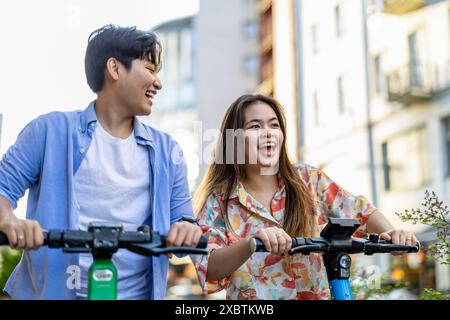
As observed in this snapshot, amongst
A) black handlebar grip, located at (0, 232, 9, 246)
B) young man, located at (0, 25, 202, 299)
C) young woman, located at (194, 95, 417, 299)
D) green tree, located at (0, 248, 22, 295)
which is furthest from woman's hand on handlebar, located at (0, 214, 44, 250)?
green tree, located at (0, 248, 22, 295)

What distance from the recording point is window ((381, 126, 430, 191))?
11.4 metres

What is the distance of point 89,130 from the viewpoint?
232 cm

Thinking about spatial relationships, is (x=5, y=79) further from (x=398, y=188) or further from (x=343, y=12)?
(x=343, y=12)

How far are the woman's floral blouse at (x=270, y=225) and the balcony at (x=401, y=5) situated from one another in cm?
976

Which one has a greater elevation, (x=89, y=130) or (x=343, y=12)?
(x=343, y=12)

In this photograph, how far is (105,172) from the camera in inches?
89.7

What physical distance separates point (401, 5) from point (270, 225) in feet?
32.8

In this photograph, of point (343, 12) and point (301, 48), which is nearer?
point (343, 12)

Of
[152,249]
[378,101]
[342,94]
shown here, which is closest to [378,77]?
[378,101]

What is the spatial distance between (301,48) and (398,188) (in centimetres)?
383

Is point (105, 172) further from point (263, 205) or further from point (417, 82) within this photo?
point (417, 82)

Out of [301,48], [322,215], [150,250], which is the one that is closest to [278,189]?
[322,215]

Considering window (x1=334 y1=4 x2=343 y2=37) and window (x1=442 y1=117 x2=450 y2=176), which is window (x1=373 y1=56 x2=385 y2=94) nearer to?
window (x1=334 y1=4 x2=343 y2=37)
